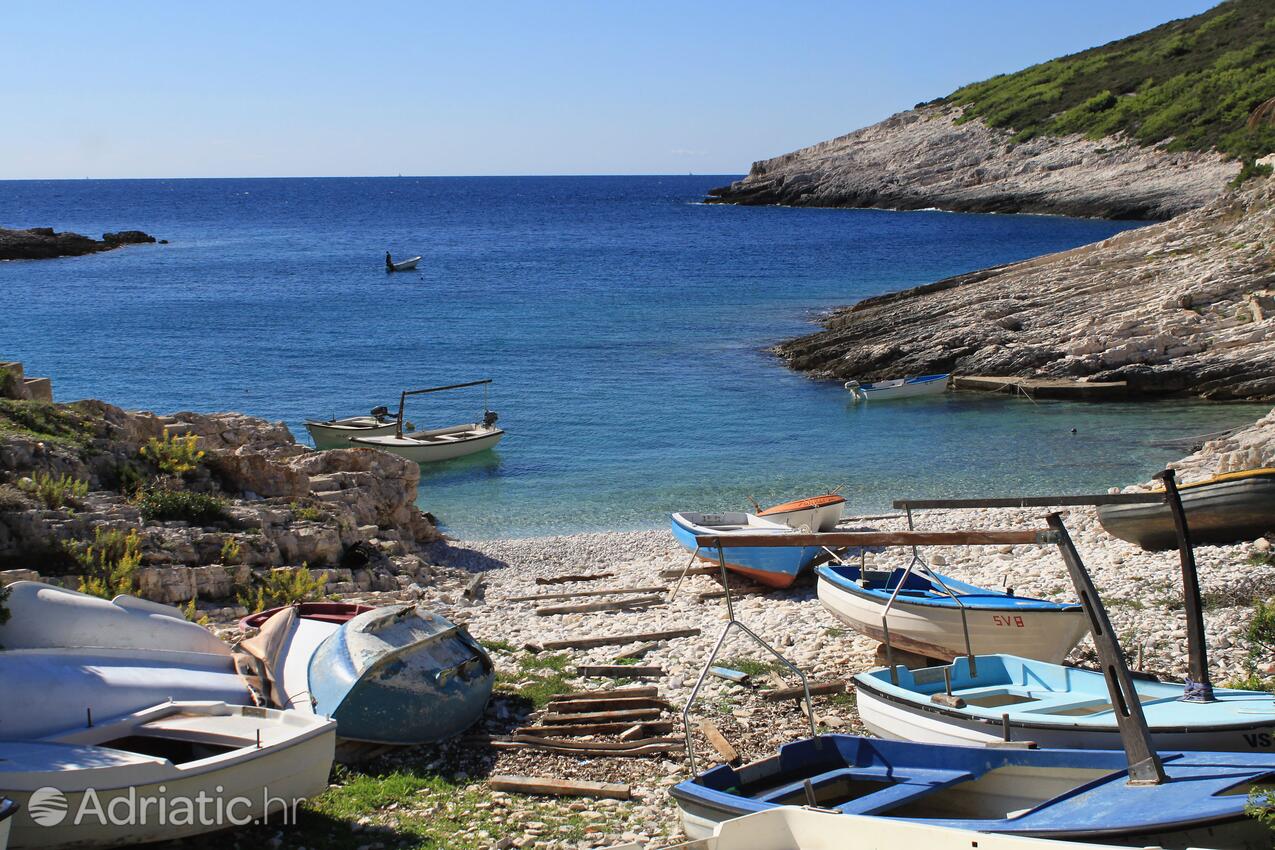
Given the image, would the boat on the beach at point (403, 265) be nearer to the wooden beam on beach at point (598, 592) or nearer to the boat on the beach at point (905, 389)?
the boat on the beach at point (905, 389)

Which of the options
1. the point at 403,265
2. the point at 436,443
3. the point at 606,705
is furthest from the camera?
the point at 403,265

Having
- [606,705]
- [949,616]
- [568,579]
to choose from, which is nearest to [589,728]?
[606,705]

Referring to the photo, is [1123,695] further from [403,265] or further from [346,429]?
[403,265]

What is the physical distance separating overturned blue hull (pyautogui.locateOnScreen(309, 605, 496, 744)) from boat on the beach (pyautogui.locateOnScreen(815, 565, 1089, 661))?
172 inches

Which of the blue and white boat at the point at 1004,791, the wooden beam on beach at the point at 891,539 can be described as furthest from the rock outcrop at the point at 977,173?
the blue and white boat at the point at 1004,791

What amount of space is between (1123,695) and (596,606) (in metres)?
9.76

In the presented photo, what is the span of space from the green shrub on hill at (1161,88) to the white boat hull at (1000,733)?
2904 inches

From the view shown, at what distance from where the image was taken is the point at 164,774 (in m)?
8.06

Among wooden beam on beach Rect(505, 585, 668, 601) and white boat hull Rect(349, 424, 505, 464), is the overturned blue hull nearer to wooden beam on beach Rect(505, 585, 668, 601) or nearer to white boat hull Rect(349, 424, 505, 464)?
wooden beam on beach Rect(505, 585, 668, 601)

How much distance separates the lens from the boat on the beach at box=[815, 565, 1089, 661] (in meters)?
12.0

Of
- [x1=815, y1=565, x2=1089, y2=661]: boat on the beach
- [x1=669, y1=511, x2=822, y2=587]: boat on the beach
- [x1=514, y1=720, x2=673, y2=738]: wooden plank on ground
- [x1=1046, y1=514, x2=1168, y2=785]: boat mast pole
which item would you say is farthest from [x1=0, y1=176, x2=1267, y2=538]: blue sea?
[x1=1046, y1=514, x2=1168, y2=785]: boat mast pole

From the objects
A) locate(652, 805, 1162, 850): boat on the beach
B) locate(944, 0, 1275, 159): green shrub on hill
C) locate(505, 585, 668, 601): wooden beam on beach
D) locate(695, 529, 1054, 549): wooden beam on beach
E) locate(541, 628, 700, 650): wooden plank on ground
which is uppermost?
locate(944, 0, 1275, 159): green shrub on hill

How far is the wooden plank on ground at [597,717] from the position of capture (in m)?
11.6

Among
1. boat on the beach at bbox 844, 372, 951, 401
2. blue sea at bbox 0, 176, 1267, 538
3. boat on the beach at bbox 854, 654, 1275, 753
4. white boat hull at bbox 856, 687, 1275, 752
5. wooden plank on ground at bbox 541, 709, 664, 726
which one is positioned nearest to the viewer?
white boat hull at bbox 856, 687, 1275, 752
